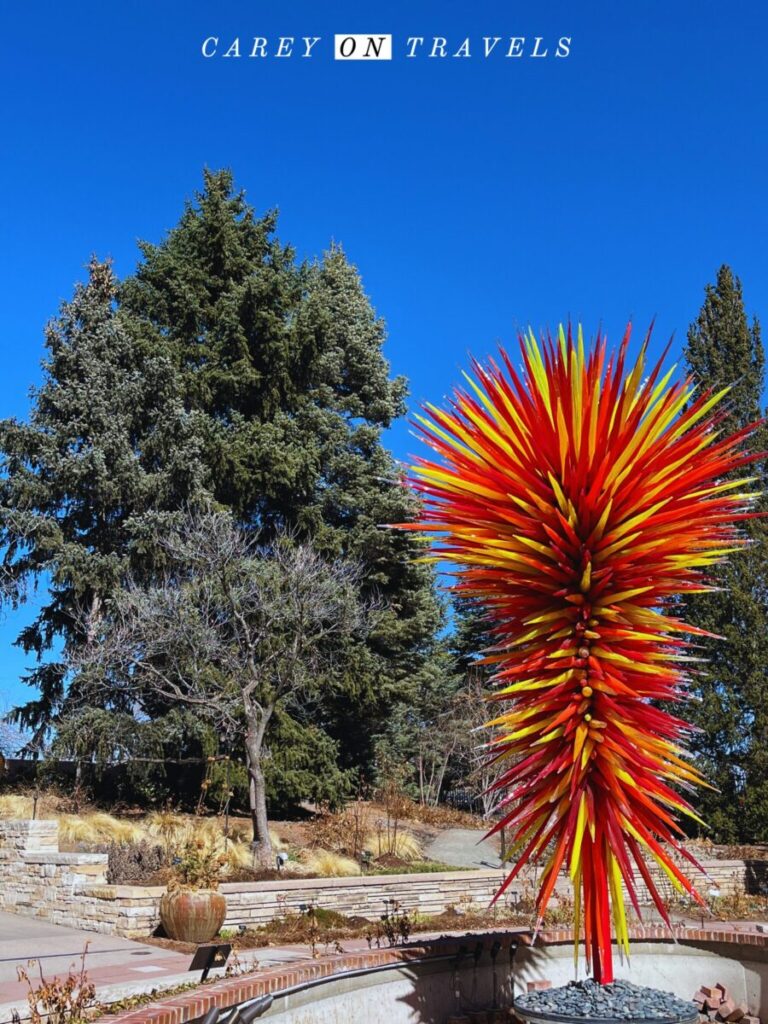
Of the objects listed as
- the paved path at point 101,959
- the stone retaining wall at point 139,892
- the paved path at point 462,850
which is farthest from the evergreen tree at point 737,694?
the paved path at point 101,959

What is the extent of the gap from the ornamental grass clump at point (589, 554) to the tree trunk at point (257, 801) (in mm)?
11147

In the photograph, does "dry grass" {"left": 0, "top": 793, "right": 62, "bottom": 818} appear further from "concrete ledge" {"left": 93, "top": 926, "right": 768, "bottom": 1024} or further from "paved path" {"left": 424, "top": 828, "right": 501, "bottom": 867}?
"concrete ledge" {"left": 93, "top": 926, "right": 768, "bottom": 1024}

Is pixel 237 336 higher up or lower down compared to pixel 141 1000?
higher up

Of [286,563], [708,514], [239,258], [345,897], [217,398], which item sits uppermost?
[239,258]

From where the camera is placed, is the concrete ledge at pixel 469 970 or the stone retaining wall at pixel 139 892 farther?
the stone retaining wall at pixel 139 892

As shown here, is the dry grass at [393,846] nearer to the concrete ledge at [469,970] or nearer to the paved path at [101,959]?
the paved path at [101,959]

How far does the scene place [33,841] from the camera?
1402 centimetres

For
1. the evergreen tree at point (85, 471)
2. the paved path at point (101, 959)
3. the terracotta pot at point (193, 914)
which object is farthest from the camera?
the evergreen tree at point (85, 471)

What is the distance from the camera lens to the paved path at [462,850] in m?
18.8

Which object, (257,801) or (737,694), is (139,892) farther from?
(737,694)

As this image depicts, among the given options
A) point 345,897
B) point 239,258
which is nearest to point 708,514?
point 345,897

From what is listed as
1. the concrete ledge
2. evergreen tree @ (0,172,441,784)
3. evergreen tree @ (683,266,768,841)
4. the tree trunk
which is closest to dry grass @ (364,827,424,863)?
the tree trunk

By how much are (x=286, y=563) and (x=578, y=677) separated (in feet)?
52.6

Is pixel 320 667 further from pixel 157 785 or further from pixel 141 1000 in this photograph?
pixel 141 1000
